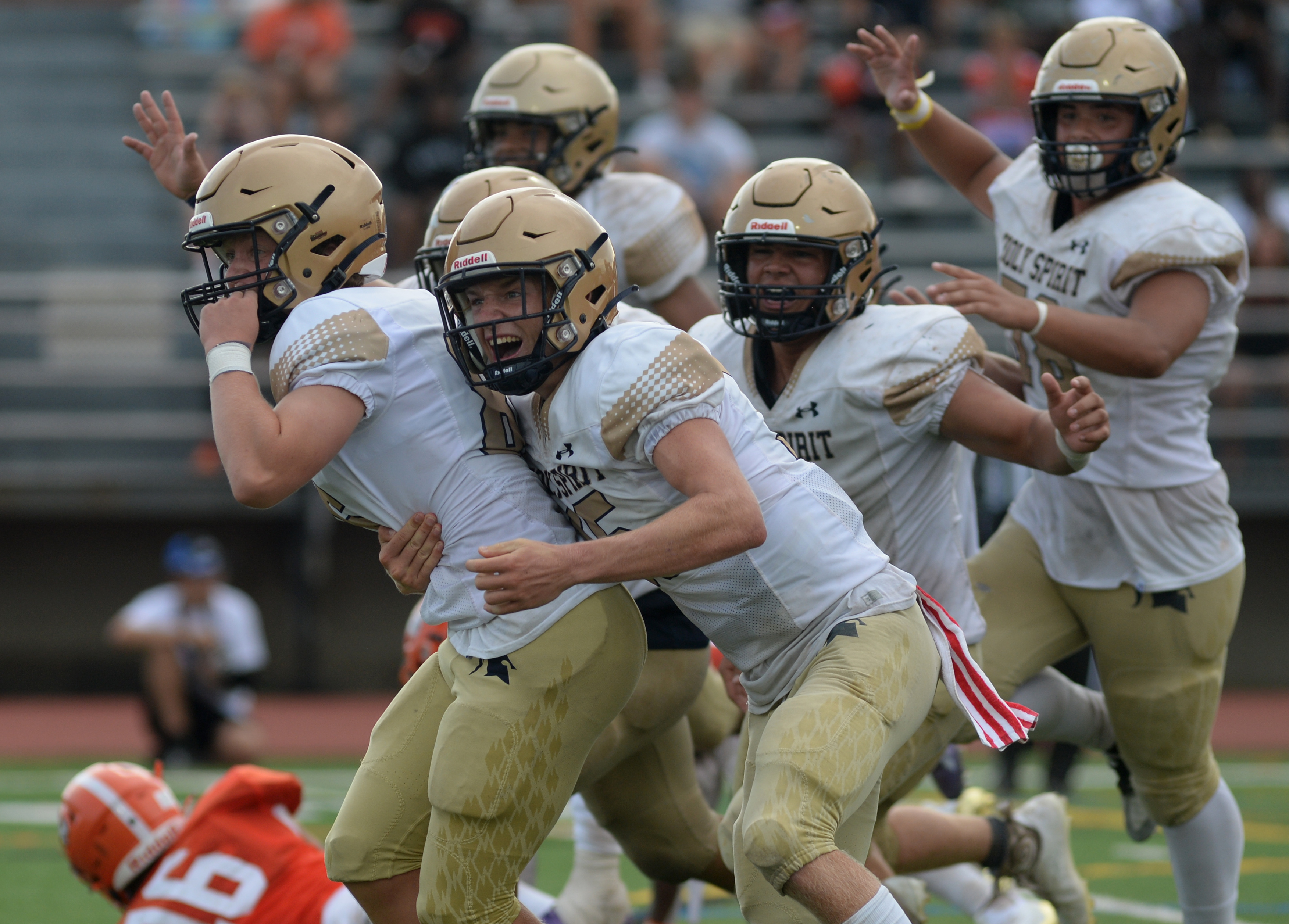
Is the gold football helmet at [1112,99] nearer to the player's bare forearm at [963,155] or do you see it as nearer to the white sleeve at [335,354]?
the player's bare forearm at [963,155]

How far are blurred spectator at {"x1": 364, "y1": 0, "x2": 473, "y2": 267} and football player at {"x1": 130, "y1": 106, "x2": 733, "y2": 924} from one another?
6037mm

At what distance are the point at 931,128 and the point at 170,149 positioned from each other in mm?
2038

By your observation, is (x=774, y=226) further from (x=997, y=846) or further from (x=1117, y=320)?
(x=997, y=846)

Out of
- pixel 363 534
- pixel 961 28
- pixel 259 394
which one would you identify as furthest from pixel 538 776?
pixel 961 28

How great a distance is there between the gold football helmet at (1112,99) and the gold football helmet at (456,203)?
50.0 inches

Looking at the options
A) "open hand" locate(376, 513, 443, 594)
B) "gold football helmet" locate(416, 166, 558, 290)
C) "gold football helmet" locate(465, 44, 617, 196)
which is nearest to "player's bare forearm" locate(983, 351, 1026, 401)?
"gold football helmet" locate(416, 166, 558, 290)

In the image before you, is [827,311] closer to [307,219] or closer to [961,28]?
[307,219]

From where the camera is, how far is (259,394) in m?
3.15

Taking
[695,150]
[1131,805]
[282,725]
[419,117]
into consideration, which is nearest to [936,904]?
[1131,805]

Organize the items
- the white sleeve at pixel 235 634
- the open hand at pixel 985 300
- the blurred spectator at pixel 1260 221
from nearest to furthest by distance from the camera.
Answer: the open hand at pixel 985 300 < the white sleeve at pixel 235 634 < the blurred spectator at pixel 1260 221

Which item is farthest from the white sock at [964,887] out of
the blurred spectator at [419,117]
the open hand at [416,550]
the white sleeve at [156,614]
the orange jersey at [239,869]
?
the blurred spectator at [419,117]

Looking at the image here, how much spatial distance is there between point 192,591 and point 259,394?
660 centimetres

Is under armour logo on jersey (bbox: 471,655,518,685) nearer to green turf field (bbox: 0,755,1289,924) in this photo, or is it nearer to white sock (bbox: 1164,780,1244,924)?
white sock (bbox: 1164,780,1244,924)

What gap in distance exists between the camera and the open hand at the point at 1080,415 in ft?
11.1
